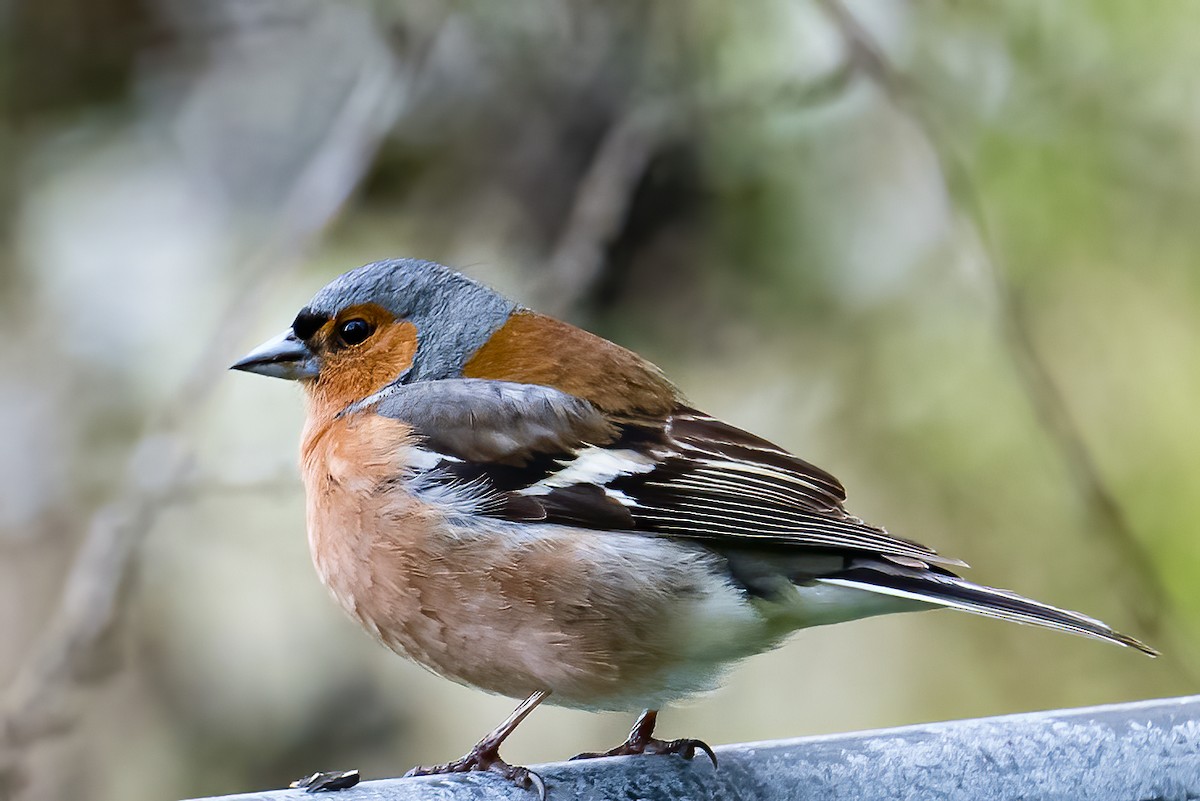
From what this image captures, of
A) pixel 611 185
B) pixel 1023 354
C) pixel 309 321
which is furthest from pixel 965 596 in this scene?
pixel 611 185

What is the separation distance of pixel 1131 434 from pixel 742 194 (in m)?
1.30

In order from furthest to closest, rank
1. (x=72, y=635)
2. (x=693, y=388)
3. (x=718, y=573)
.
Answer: (x=693, y=388)
(x=72, y=635)
(x=718, y=573)

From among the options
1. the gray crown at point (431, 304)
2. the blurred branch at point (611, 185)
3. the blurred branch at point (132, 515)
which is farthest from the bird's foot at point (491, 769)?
the blurred branch at point (611, 185)

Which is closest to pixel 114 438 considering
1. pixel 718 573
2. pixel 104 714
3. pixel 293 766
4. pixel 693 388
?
pixel 104 714

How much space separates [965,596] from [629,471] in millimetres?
598

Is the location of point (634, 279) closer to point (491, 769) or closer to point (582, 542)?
point (582, 542)

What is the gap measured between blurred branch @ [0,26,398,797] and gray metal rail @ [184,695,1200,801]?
1756 mm

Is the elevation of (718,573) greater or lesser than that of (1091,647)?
lesser

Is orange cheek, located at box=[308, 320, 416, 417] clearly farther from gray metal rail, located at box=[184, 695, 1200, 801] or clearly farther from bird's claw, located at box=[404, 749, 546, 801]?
gray metal rail, located at box=[184, 695, 1200, 801]

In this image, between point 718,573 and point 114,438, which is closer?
point 718,573

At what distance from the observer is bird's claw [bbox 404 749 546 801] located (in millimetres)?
1856

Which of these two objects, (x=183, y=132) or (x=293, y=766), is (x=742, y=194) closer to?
(x=183, y=132)

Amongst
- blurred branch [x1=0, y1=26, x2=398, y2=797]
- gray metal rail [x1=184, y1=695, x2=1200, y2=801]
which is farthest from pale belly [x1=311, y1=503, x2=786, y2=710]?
blurred branch [x1=0, y1=26, x2=398, y2=797]

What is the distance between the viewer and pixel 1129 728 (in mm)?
1879
